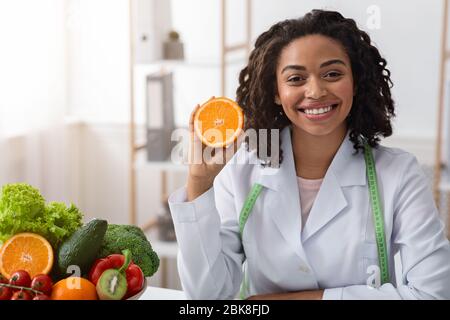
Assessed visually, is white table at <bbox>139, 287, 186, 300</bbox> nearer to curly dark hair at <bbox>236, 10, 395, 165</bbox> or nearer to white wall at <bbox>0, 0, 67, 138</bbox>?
curly dark hair at <bbox>236, 10, 395, 165</bbox>

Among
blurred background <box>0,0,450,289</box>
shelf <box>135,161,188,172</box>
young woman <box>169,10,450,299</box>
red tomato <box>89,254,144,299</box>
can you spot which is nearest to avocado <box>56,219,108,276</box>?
red tomato <box>89,254,144,299</box>

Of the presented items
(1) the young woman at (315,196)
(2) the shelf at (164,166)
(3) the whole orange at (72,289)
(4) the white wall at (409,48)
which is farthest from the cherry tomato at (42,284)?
(4) the white wall at (409,48)

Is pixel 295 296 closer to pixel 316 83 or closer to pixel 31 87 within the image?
pixel 316 83

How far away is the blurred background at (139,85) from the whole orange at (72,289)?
1135mm

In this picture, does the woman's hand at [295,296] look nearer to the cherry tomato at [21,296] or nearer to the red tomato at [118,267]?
the red tomato at [118,267]

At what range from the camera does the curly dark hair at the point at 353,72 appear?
1.02m

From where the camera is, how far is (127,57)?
2375 mm

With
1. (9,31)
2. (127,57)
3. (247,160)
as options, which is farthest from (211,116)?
(127,57)

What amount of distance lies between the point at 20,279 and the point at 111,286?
0.11 meters

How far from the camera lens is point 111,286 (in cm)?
83

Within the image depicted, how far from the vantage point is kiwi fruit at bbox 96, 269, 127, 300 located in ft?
2.72

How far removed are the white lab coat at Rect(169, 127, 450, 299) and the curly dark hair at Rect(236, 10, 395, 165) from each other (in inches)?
1.4

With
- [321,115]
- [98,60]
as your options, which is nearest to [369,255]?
[321,115]
